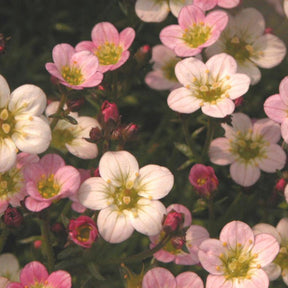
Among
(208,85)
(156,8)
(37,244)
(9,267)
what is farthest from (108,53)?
(9,267)

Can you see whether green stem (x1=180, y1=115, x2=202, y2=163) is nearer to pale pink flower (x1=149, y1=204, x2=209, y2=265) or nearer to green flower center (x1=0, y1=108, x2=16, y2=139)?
pale pink flower (x1=149, y1=204, x2=209, y2=265)

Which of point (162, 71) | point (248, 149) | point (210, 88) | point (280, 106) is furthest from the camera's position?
point (162, 71)

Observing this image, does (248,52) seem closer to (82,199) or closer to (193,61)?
(193,61)

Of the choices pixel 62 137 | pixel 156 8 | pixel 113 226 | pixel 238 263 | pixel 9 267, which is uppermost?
pixel 156 8

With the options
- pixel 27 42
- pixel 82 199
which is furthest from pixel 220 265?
pixel 27 42

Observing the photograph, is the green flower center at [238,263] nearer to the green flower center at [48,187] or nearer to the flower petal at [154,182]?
the flower petal at [154,182]

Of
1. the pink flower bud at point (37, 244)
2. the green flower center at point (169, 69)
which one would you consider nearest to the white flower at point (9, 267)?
the pink flower bud at point (37, 244)

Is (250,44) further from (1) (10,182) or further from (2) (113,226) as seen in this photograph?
→ (1) (10,182)
